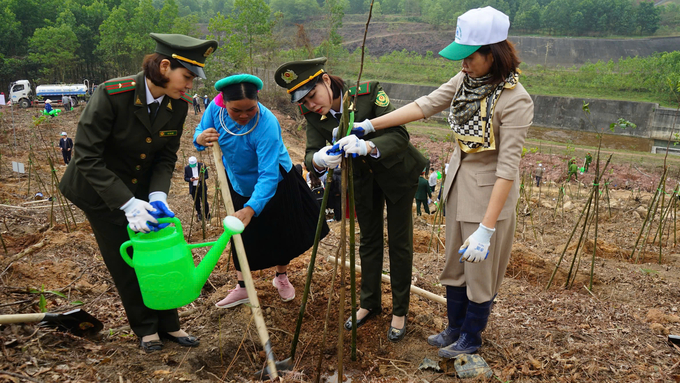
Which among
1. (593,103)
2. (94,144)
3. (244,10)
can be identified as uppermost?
(244,10)

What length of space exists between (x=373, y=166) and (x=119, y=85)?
4.64 feet

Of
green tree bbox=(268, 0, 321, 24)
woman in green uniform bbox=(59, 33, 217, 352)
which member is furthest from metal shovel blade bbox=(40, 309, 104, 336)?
green tree bbox=(268, 0, 321, 24)

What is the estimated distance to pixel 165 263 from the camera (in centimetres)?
209

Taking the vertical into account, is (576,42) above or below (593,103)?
above

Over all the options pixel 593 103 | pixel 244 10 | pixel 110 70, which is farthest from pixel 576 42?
pixel 110 70

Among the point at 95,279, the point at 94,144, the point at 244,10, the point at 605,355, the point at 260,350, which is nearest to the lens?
the point at 94,144

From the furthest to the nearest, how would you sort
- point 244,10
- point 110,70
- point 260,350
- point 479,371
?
point 110,70 → point 244,10 → point 260,350 → point 479,371

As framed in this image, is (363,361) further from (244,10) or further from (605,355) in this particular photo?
(244,10)

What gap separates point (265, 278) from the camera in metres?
3.75

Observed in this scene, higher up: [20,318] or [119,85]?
[119,85]

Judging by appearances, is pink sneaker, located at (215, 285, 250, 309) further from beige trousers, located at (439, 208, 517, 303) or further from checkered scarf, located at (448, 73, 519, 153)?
checkered scarf, located at (448, 73, 519, 153)

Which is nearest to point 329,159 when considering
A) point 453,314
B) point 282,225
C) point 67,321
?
point 282,225

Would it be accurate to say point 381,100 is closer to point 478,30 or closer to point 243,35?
point 478,30

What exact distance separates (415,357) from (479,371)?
400 millimetres
